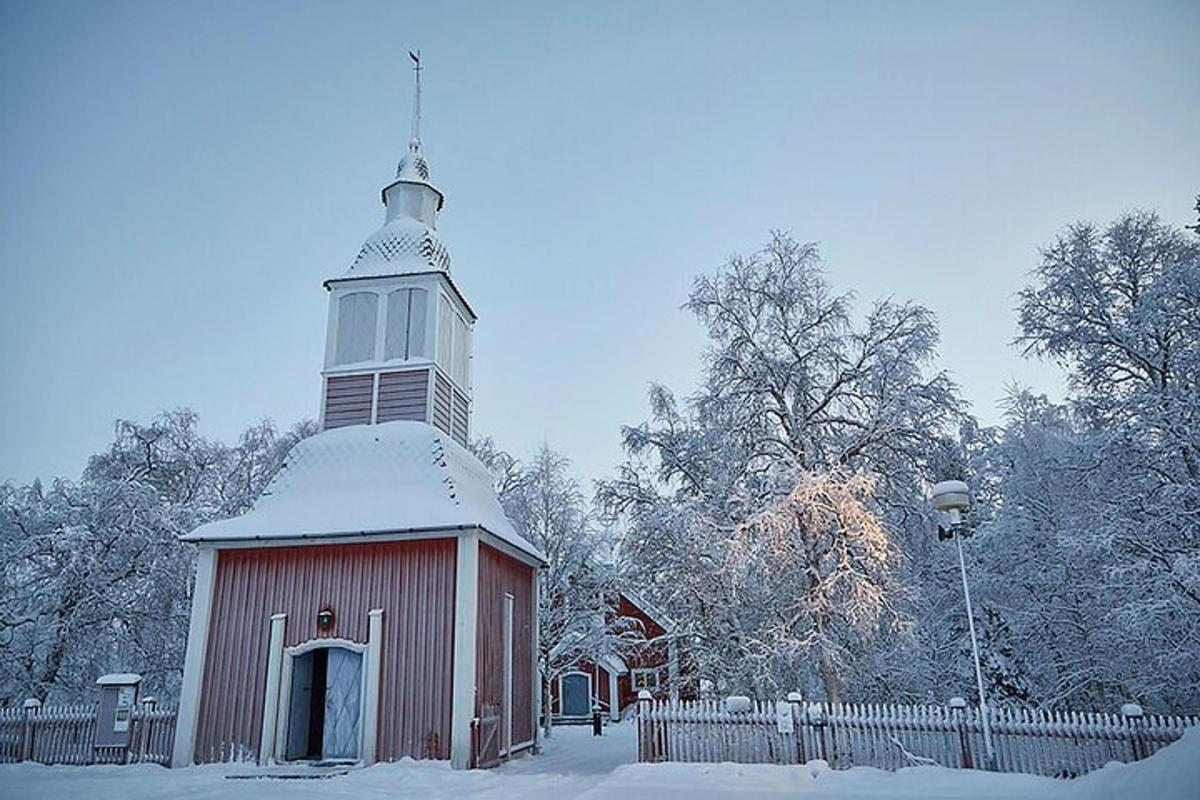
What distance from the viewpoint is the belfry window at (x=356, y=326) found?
16297mm

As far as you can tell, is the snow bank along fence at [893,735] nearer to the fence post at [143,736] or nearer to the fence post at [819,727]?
the fence post at [819,727]

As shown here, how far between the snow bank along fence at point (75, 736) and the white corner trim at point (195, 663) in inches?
29.4

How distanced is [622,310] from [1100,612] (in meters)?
11.9

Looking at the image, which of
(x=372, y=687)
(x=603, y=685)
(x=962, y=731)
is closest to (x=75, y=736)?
(x=372, y=687)

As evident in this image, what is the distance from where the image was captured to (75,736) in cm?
1374

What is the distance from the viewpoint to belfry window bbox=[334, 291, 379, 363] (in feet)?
53.5

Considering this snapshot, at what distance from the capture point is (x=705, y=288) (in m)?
17.0

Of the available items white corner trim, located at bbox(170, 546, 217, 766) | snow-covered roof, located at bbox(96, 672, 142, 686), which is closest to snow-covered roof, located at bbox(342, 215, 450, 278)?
white corner trim, located at bbox(170, 546, 217, 766)

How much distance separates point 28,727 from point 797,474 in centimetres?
1509

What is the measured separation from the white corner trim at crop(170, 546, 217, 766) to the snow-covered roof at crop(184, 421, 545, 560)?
0.72m

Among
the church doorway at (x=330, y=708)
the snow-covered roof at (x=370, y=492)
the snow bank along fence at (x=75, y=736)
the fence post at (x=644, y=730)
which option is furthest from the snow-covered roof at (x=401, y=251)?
the fence post at (x=644, y=730)

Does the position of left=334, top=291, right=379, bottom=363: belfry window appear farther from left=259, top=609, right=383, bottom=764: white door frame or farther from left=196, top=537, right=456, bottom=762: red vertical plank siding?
left=259, top=609, right=383, bottom=764: white door frame

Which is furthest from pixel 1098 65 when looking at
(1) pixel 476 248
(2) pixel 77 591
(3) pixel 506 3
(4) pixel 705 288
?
(2) pixel 77 591

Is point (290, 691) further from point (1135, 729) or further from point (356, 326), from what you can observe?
point (1135, 729)
